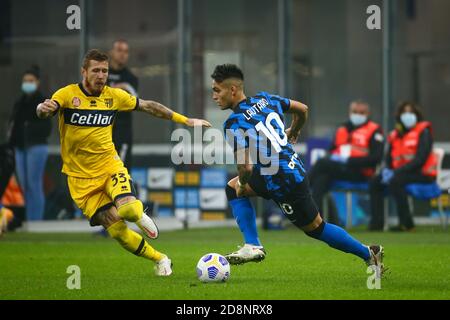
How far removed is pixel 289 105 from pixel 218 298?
2137 millimetres

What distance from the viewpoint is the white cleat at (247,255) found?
9203 mm

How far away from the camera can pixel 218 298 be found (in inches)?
304

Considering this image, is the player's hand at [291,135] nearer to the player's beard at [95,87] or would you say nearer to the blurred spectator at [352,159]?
the player's beard at [95,87]

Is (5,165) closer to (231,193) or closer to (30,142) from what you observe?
(30,142)

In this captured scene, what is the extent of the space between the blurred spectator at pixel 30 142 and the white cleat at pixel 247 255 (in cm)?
716

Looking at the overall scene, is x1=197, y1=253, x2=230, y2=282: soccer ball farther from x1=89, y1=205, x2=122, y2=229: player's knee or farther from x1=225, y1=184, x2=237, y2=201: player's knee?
x1=89, y1=205, x2=122, y2=229: player's knee

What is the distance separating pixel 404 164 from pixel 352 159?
743mm

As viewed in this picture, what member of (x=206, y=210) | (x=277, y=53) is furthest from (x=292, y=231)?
(x=277, y=53)

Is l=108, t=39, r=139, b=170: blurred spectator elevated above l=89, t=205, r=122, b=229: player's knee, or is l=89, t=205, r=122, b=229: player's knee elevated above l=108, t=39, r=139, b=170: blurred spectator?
l=108, t=39, r=139, b=170: blurred spectator

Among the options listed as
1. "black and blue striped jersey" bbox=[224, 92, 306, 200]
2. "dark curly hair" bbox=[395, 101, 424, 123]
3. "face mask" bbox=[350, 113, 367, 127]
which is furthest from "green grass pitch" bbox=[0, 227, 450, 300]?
"face mask" bbox=[350, 113, 367, 127]

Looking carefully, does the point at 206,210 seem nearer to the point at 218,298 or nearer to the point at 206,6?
the point at 206,6

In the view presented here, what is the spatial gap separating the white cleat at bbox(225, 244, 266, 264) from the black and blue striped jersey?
2.09ft

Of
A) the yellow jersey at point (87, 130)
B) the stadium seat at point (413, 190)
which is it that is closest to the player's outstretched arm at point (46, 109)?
A: the yellow jersey at point (87, 130)

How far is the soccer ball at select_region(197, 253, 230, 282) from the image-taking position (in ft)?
28.8
